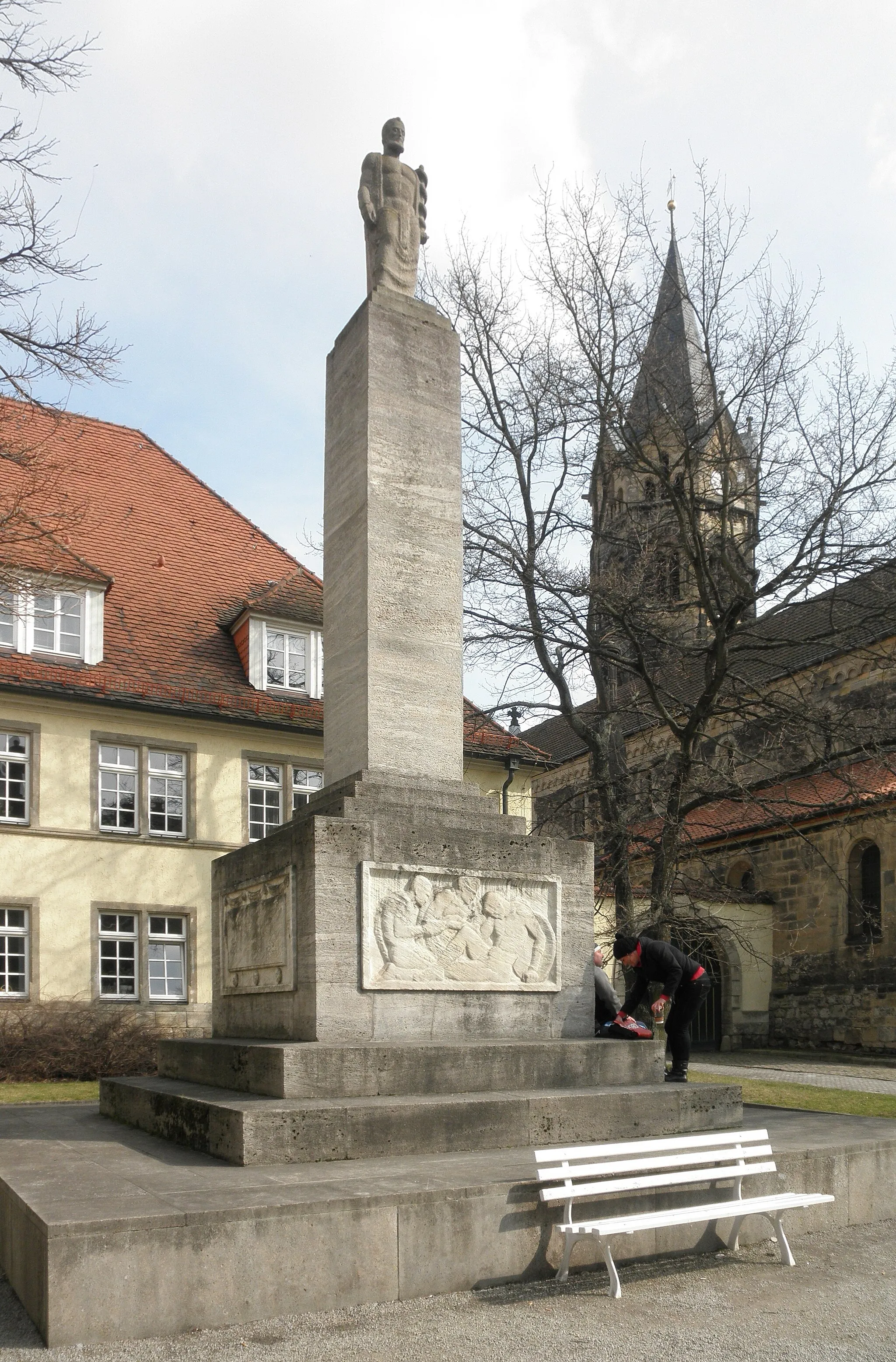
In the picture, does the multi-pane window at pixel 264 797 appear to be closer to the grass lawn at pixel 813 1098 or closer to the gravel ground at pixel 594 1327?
the grass lawn at pixel 813 1098

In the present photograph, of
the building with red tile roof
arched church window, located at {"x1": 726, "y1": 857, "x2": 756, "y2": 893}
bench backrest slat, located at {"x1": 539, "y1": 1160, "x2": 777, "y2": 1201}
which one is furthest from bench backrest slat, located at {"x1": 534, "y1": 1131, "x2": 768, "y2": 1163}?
arched church window, located at {"x1": 726, "y1": 857, "x2": 756, "y2": 893}

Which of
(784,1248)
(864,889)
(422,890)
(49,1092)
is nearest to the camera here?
(784,1248)

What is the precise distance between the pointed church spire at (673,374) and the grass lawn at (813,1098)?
26.5 feet

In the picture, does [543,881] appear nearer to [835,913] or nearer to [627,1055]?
[627,1055]

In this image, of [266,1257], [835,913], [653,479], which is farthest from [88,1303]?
[835,913]

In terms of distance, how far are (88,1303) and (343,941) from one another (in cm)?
278

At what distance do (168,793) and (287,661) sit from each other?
3329 millimetres

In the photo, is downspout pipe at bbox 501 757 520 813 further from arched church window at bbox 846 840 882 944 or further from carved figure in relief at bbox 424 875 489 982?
carved figure in relief at bbox 424 875 489 982

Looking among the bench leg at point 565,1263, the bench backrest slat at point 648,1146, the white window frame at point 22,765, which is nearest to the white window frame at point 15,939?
the white window frame at point 22,765

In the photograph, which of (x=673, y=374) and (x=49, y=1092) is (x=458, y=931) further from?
(x=673, y=374)

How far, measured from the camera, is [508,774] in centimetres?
2392

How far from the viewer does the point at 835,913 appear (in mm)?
26484

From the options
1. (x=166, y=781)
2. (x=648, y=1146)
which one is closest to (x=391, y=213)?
(x=648, y=1146)

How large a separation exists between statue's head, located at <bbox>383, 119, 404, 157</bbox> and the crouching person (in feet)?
19.1
